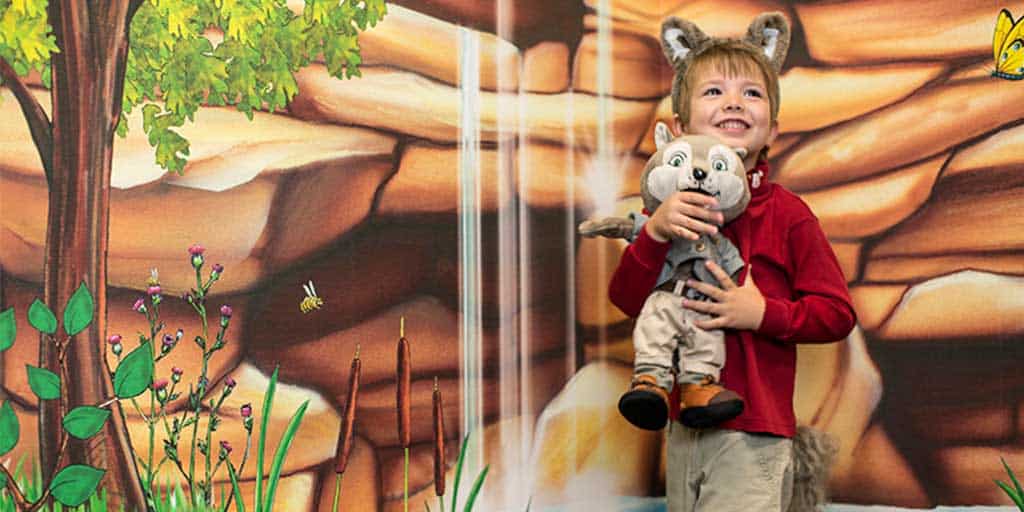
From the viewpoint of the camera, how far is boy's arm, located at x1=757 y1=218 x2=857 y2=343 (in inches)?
67.0

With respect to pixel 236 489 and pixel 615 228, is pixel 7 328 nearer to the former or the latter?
pixel 236 489

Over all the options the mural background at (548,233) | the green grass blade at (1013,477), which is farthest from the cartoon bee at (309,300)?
the green grass blade at (1013,477)

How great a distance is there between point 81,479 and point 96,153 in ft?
1.50

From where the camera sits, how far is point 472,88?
1889 millimetres

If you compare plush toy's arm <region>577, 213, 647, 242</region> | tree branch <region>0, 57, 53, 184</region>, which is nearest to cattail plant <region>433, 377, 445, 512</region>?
plush toy's arm <region>577, 213, 647, 242</region>

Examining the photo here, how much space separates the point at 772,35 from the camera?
1895mm

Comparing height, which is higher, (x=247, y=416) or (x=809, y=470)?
(x=247, y=416)

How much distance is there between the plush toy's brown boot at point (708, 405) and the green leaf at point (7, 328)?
1.00m

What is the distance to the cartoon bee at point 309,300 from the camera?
1.66 meters

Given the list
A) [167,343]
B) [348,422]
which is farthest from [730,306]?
[167,343]

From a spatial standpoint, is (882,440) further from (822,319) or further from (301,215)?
(301,215)

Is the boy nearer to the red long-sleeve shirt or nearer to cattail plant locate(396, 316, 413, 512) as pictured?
the red long-sleeve shirt

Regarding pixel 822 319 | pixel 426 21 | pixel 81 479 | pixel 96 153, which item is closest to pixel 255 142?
pixel 96 153

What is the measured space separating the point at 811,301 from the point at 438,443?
2.26 ft
